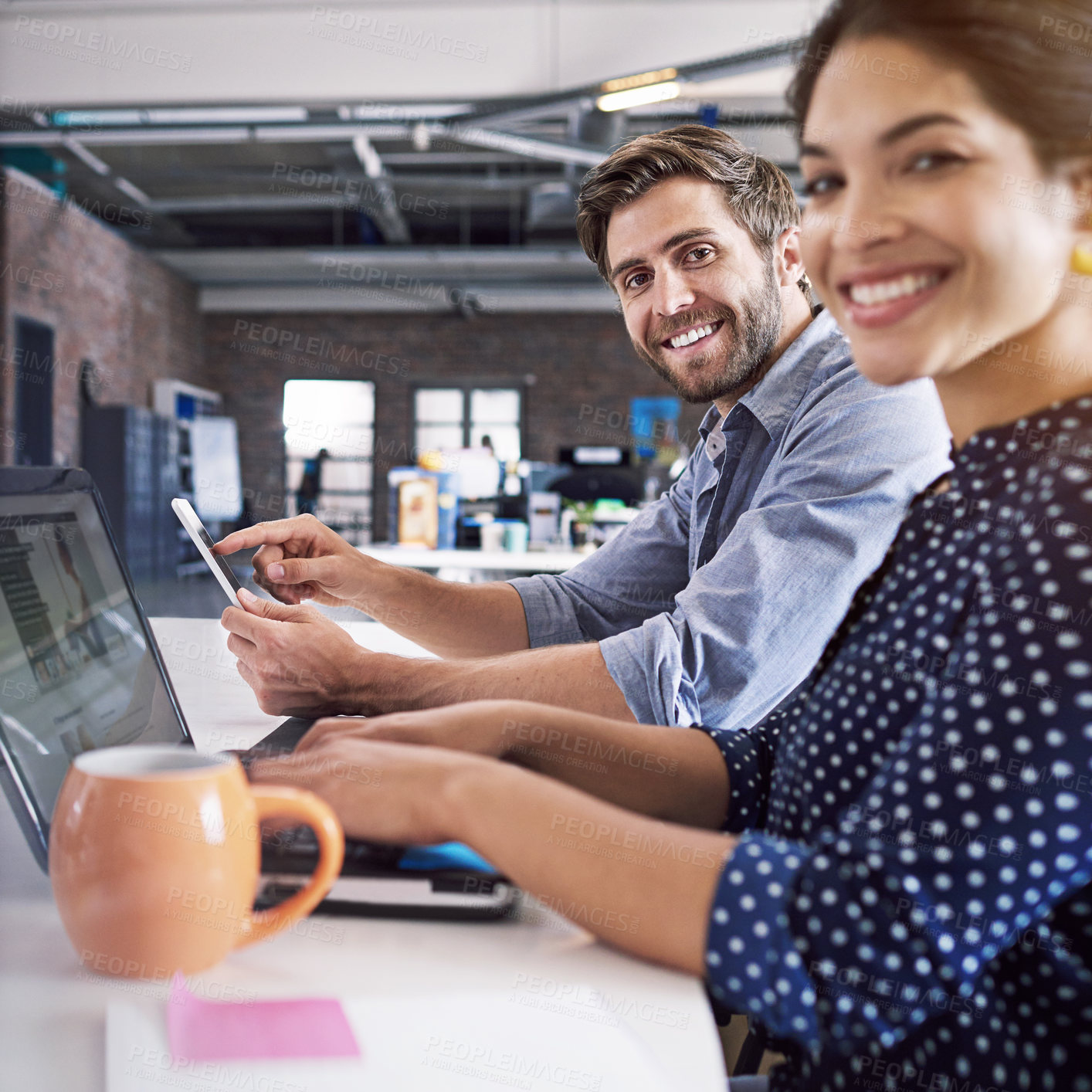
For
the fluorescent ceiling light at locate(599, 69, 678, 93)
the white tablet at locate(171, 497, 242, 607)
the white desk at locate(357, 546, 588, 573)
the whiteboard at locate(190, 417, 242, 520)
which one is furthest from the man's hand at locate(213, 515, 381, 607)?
the whiteboard at locate(190, 417, 242, 520)

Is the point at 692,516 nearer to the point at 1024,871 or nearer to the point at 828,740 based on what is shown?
the point at 828,740

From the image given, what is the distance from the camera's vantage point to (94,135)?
5.40 m

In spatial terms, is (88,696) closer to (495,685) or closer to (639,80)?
(495,685)

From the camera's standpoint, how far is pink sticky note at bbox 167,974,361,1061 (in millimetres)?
464

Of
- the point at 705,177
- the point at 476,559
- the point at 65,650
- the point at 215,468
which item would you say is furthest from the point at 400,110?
the point at 215,468

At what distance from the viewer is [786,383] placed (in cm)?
135

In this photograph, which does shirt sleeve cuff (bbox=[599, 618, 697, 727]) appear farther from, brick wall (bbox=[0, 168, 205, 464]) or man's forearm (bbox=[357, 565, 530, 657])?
brick wall (bbox=[0, 168, 205, 464])

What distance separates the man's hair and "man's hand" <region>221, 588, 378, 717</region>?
0.85 m

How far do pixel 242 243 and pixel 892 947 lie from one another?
10.1 m

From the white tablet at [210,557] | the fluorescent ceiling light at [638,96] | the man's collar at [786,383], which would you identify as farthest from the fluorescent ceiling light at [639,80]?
the white tablet at [210,557]

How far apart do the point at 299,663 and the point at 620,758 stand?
0.41m

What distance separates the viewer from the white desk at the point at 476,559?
10.6 ft

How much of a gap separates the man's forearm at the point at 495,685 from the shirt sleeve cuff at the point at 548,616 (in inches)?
18.8

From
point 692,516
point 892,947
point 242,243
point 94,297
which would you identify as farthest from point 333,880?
point 242,243
